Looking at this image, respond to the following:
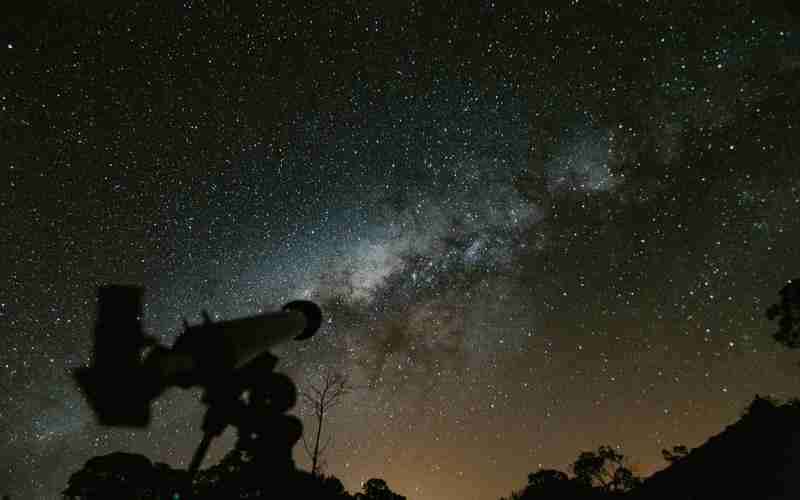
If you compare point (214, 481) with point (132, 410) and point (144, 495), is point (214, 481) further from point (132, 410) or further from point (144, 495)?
point (132, 410)

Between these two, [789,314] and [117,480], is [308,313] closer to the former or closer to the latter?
[117,480]

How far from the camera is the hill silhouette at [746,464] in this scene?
18.9 meters

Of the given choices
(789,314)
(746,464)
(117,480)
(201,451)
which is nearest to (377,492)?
(117,480)

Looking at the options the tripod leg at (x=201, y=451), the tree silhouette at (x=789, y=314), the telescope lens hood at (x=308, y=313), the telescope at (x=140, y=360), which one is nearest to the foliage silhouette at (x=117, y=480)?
the telescope lens hood at (x=308, y=313)

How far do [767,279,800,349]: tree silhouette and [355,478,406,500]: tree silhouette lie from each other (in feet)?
68.6

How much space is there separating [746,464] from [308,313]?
→ 2380 cm

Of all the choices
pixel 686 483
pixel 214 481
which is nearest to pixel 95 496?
pixel 214 481

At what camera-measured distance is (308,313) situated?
5887 millimetres

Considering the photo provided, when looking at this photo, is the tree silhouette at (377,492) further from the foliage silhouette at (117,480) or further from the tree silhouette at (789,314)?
the tree silhouette at (789,314)

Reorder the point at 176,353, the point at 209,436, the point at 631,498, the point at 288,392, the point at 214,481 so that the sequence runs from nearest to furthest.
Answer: the point at 176,353 → the point at 209,436 → the point at 288,392 → the point at 214,481 → the point at 631,498

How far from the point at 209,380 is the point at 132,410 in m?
0.99

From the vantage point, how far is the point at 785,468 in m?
18.8

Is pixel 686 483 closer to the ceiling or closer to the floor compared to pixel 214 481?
closer to the floor

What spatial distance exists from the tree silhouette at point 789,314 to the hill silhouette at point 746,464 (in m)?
3.27
